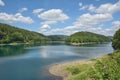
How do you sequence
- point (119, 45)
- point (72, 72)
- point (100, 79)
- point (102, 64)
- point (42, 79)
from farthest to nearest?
point (119, 45), point (72, 72), point (42, 79), point (102, 64), point (100, 79)

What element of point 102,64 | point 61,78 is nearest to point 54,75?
point 61,78

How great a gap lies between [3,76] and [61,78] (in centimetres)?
1501

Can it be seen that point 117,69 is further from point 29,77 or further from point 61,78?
point 29,77

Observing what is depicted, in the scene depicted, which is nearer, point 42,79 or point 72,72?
point 42,79

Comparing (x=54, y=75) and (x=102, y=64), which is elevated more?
(x=102, y=64)

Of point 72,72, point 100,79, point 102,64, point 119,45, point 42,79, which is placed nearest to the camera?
point 100,79

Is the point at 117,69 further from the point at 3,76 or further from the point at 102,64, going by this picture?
the point at 3,76

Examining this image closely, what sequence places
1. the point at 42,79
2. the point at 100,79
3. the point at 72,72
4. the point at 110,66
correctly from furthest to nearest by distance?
the point at 72,72 < the point at 42,79 < the point at 110,66 < the point at 100,79

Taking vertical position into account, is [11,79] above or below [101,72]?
below

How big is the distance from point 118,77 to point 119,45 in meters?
81.0

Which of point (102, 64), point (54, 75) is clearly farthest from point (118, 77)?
point (54, 75)

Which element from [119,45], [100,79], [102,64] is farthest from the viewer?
[119,45]

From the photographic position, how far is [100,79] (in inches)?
324

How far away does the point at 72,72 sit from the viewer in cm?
4247
